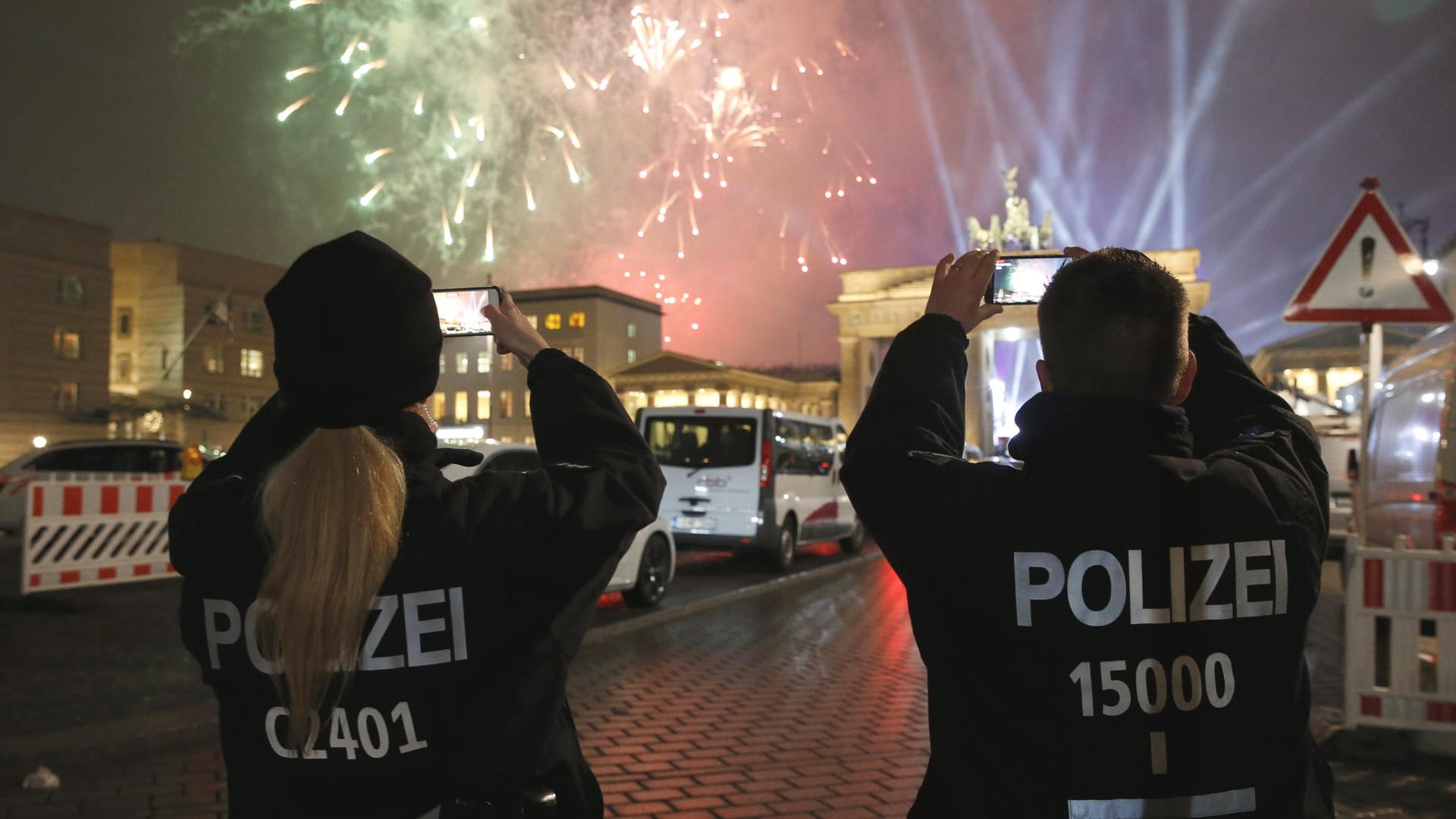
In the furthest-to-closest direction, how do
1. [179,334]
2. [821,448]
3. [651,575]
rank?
[179,334], [821,448], [651,575]

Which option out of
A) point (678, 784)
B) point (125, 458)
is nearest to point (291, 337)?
point (678, 784)

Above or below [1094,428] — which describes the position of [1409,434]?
below

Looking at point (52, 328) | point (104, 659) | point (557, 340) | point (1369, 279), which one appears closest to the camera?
point (1369, 279)

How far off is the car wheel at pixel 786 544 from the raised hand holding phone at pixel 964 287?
1296 cm

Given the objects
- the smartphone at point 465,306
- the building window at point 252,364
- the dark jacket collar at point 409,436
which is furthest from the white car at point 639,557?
the building window at point 252,364

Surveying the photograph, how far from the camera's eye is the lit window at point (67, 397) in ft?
159

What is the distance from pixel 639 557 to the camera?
1078 centimetres

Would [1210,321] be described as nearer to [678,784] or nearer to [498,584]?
[498,584]

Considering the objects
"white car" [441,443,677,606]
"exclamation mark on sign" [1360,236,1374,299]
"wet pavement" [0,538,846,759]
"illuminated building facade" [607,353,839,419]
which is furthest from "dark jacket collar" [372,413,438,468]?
"illuminated building facade" [607,353,839,419]

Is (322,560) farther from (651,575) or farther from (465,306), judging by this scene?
(651,575)

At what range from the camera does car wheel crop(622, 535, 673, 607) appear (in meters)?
11.0

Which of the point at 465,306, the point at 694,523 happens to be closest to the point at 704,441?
the point at 694,523

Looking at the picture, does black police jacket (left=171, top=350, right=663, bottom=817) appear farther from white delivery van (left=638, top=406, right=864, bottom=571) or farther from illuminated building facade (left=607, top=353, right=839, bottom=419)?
illuminated building facade (left=607, top=353, right=839, bottom=419)

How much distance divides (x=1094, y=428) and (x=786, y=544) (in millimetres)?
13440
